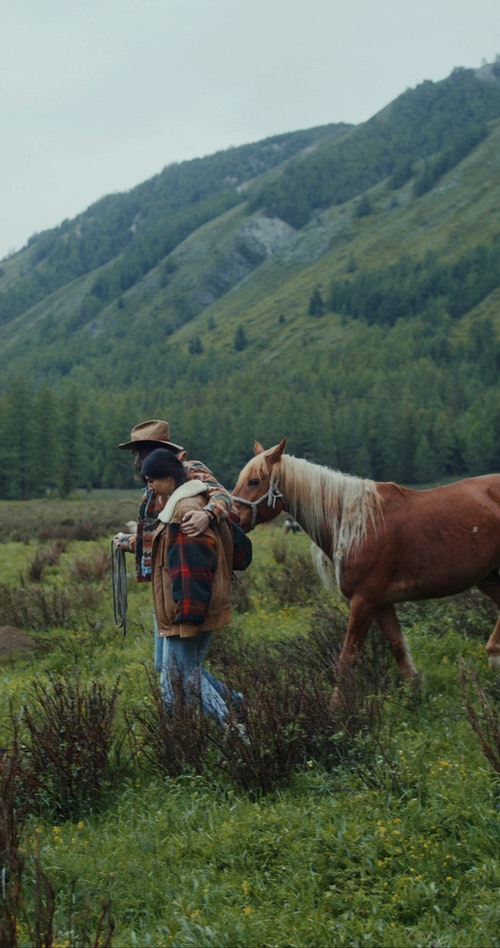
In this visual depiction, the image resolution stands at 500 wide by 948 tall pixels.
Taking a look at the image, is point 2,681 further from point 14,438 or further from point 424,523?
point 14,438

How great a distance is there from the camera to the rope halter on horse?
20.9 ft

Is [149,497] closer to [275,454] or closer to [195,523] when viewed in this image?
[195,523]

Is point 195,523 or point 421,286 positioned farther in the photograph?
point 421,286

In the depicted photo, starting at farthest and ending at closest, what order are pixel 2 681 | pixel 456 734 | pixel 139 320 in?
1. pixel 139 320
2. pixel 2 681
3. pixel 456 734

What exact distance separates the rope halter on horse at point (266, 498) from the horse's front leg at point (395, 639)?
3.86ft

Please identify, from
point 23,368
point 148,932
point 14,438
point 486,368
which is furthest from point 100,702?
point 23,368

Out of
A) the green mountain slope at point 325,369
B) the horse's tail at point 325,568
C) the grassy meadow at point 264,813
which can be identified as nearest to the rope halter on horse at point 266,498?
the horse's tail at point 325,568

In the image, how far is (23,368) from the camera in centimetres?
17825

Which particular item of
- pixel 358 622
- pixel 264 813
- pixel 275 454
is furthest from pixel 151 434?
pixel 264 813

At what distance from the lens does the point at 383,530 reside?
6.14m

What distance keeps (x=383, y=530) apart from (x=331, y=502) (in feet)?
1.58

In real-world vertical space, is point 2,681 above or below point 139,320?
below

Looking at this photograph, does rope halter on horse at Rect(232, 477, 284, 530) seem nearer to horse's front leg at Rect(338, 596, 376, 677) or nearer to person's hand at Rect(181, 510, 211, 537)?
horse's front leg at Rect(338, 596, 376, 677)

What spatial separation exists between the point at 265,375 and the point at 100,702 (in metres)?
133
